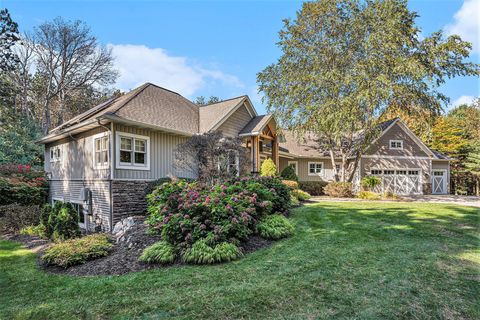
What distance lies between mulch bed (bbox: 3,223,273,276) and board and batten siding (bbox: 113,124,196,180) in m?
3.32

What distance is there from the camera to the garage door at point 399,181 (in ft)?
66.5

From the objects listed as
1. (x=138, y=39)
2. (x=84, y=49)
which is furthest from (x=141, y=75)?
(x=84, y=49)

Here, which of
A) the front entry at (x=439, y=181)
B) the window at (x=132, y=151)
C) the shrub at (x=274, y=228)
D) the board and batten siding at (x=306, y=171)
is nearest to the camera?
the shrub at (x=274, y=228)

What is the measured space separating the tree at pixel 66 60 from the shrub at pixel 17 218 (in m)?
16.1

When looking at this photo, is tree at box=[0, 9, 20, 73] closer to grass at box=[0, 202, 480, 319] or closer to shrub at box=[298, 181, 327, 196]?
grass at box=[0, 202, 480, 319]

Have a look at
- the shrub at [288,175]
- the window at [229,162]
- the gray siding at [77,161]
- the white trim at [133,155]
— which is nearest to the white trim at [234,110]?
the window at [229,162]

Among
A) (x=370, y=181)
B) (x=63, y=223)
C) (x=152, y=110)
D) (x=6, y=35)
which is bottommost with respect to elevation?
(x=63, y=223)

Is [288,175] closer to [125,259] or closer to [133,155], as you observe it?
[133,155]

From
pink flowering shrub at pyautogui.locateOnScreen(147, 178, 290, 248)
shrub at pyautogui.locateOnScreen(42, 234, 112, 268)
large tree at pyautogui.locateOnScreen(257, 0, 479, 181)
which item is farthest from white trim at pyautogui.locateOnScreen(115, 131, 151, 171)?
large tree at pyautogui.locateOnScreen(257, 0, 479, 181)

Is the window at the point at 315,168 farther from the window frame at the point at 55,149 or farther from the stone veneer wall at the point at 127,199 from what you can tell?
the window frame at the point at 55,149

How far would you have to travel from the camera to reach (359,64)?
51.1 feet

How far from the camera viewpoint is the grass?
308 cm

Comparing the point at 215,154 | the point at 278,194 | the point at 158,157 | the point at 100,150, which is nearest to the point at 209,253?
the point at 278,194

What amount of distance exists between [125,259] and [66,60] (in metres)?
28.3
